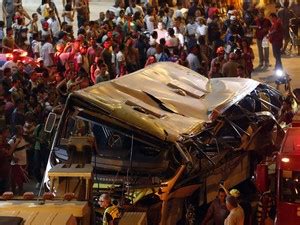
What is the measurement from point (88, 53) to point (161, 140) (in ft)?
31.5

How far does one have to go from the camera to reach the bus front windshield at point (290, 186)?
10.9 meters

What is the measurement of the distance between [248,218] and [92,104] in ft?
11.2

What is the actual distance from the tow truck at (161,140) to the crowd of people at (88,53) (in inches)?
35.1

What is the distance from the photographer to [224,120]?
12883 millimetres

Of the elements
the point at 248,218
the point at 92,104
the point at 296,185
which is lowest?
A: the point at 248,218

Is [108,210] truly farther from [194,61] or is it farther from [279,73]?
[279,73]

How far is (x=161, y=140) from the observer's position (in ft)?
35.9

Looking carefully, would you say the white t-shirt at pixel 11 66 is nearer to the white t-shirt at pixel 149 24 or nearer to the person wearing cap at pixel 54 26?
the person wearing cap at pixel 54 26

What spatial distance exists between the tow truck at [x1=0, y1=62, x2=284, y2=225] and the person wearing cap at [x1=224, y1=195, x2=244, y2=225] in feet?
2.12

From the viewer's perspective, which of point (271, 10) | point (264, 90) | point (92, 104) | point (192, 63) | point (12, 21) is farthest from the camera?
point (271, 10)

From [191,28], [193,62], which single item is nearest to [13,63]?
[193,62]

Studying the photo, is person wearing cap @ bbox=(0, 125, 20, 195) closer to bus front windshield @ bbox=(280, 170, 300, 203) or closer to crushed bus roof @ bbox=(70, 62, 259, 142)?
crushed bus roof @ bbox=(70, 62, 259, 142)

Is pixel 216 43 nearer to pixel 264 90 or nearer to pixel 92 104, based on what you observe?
pixel 264 90

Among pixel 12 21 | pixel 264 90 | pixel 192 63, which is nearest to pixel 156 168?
pixel 264 90
